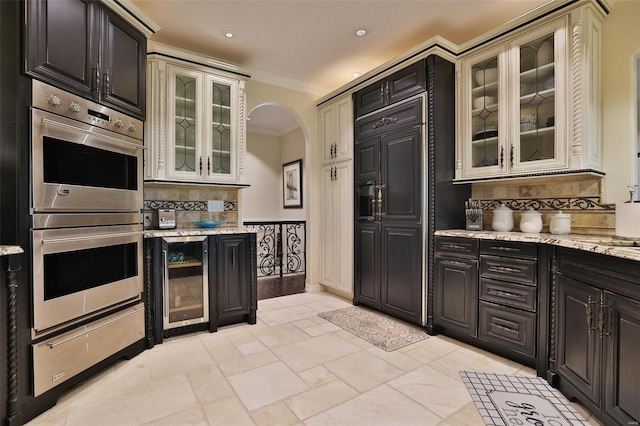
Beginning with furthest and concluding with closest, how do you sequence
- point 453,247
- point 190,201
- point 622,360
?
1. point 190,201
2. point 453,247
3. point 622,360

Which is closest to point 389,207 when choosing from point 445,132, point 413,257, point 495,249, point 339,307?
point 413,257

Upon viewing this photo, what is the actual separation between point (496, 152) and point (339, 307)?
A: 2351 millimetres

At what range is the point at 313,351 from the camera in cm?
260

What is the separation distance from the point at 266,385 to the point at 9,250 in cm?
161

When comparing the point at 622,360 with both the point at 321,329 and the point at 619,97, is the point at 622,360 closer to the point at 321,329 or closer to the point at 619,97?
the point at 619,97

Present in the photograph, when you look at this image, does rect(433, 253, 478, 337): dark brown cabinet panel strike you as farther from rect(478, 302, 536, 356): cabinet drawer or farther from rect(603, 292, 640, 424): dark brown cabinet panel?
rect(603, 292, 640, 424): dark brown cabinet panel

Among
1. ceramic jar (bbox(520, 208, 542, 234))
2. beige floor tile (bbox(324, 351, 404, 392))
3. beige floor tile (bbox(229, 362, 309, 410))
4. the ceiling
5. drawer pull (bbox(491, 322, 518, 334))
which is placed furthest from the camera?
the ceiling

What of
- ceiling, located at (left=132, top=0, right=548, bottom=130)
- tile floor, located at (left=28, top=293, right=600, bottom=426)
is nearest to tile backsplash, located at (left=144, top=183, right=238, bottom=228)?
tile floor, located at (left=28, top=293, right=600, bottom=426)

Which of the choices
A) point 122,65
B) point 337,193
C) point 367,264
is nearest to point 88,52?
point 122,65

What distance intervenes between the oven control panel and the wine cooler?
37.9 inches

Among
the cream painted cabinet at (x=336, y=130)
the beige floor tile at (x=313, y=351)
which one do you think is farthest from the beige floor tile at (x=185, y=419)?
the cream painted cabinet at (x=336, y=130)

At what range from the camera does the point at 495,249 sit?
2.50 metres

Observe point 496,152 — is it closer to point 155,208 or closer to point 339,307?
point 339,307

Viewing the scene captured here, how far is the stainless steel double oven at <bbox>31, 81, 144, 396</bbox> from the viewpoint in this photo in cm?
182
